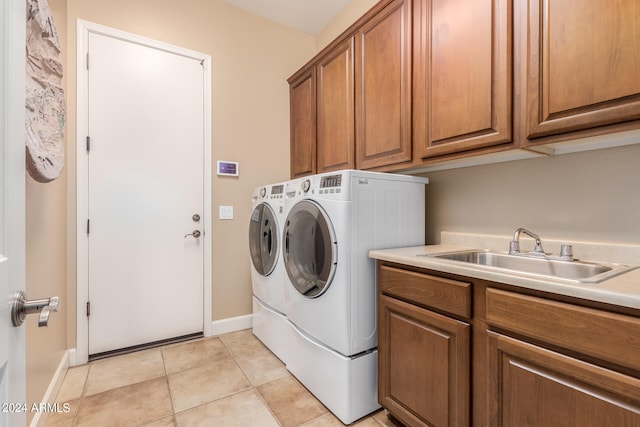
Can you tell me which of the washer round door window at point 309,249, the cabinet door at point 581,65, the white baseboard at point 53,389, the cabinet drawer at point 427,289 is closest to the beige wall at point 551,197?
the cabinet door at point 581,65

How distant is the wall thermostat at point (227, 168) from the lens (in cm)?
259

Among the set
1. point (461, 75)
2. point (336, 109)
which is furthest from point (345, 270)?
point (336, 109)

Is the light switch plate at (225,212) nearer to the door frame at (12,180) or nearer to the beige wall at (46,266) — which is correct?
the beige wall at (46,266)

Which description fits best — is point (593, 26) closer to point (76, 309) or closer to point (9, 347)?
point (9, 347)

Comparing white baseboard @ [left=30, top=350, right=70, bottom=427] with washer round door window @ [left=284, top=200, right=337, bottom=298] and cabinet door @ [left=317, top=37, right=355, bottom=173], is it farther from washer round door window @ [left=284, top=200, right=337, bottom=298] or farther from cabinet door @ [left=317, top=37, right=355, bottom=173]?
cabinet door @ [left=317, top=37, right=355, bottom=173]

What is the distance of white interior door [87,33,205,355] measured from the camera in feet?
7.07

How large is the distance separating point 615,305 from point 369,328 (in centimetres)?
100

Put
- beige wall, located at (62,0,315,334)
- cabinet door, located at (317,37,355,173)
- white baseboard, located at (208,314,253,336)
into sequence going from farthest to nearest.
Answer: white baseboard, located at (208,314,253,336) → beige wall, located at (62,0,315,334) → cabinet door, located at (317,37,355,173)

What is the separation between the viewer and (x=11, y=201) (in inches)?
22.5

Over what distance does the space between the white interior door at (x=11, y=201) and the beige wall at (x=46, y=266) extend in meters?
0.99

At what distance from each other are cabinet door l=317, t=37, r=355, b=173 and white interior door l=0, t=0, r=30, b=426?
173cm

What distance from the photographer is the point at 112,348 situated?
7.23 ft

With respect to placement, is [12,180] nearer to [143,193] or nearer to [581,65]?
[581,65]

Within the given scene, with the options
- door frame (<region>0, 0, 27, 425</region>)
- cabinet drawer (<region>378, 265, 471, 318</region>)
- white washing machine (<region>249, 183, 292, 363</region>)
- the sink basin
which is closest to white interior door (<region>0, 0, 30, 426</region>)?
door frame (<region>0, 0, 27, 425</region>)
